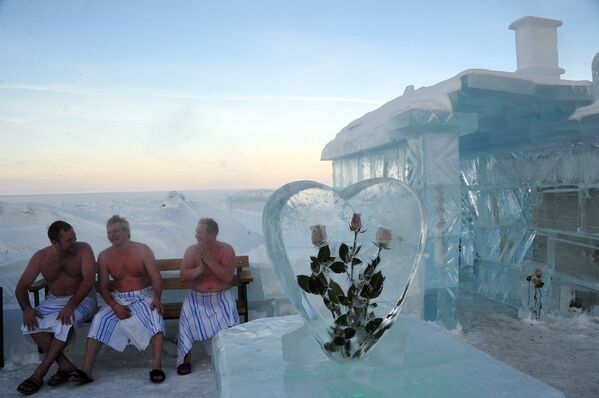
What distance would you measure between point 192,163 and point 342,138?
155 centimetres

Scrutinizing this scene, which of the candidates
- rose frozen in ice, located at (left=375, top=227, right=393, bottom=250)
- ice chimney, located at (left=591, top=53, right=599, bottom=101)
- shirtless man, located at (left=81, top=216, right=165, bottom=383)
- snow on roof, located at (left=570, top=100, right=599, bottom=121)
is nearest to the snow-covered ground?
shirtless man, located at (left=81, top=216, right=165, bottom=383)

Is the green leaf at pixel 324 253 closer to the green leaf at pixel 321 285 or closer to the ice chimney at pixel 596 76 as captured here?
the green leaf at pixel 321 285

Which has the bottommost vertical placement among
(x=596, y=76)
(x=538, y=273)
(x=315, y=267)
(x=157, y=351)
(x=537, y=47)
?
(x=157, y=351)

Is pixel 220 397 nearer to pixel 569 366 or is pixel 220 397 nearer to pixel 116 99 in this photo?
pixel 569 366

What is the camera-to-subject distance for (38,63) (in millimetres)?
4152

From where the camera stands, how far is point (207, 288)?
3736mm

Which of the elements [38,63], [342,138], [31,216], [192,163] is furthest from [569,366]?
[38,63]

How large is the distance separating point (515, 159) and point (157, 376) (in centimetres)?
426

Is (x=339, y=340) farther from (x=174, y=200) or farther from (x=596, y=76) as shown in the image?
(x=596, y=76)

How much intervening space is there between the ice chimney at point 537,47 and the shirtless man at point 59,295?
4167 mm

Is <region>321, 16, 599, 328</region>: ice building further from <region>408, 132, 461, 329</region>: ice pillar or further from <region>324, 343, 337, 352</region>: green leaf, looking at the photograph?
<region>324, 343, 337, 352</region>: green leaf

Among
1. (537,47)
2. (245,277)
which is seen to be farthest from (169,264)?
(537,47)

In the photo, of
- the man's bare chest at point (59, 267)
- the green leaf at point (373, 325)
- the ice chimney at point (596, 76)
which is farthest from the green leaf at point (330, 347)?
the ice chimney at point (596, 76)

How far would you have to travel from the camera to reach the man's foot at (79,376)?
129 inches
